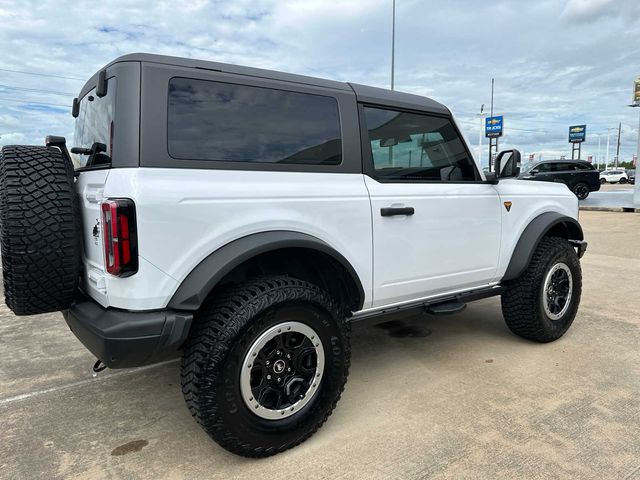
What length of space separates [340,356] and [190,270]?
97 centimetres

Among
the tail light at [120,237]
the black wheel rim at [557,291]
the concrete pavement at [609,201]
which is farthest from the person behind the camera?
the concrete pavement at [609,201]

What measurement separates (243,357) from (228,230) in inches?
24.3

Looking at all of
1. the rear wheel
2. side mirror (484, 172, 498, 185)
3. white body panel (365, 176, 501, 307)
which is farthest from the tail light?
the rear wheel

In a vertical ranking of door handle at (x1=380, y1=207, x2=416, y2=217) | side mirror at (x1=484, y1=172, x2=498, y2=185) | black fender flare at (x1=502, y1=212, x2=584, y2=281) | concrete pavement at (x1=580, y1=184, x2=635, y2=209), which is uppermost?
side mirror at (x1=484, y1=172, x2=498, y2=185)

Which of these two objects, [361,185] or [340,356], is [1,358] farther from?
[361,185]

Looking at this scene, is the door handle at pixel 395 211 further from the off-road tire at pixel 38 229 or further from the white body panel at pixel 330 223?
the off-road tire at pixel 38 229

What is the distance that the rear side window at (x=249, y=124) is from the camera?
2246 mm

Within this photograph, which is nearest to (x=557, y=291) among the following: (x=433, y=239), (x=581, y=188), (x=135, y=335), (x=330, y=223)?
(x=433, y=239)

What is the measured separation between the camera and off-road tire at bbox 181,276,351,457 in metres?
2.17

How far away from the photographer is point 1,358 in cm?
378

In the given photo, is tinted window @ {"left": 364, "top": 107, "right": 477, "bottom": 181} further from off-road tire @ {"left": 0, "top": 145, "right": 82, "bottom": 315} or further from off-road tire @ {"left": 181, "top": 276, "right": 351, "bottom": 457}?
off-road tire @ {"left": 0, "top": 145, "right": 82, "bottom": 315}

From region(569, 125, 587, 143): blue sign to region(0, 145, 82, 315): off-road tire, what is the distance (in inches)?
2956

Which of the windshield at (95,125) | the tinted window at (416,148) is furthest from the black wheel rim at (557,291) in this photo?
the windshield at (95,125)

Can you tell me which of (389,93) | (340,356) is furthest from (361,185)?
(340,356)
